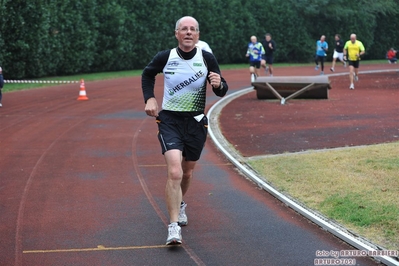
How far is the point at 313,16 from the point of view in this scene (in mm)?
52656

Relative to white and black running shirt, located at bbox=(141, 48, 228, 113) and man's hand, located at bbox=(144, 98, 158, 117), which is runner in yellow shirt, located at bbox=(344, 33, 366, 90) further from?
man's hand, located at bbox=(144, 98, 158, 117)

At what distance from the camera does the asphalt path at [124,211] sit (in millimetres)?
6980

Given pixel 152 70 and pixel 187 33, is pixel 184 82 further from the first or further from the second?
pixel 187 33

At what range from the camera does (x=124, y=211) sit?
8859 mm

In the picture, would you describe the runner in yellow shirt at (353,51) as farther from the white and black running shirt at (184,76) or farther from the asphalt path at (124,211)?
the white and black running shirt at (184,76)

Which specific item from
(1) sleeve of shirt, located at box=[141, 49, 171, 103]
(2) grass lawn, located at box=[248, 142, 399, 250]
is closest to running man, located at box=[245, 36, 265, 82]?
(2) grass lawn, located at box=[248, 142, 399, 250]

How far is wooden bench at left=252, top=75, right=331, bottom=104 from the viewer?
22281 mm

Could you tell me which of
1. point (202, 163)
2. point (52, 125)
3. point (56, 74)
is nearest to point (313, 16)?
point (56, 74)

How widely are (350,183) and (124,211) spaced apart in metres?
3.02

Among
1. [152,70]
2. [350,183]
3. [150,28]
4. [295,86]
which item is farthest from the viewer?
[150,28]

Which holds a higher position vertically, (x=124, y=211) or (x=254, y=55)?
(x=124, y=211)

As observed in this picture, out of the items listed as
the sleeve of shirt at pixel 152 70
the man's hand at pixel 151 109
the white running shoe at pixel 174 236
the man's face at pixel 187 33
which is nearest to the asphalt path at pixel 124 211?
the white running shoe at pixel 174 236

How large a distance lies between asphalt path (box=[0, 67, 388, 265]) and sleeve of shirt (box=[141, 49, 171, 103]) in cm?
146

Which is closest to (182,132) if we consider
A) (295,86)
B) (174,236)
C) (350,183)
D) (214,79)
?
(214,79)
